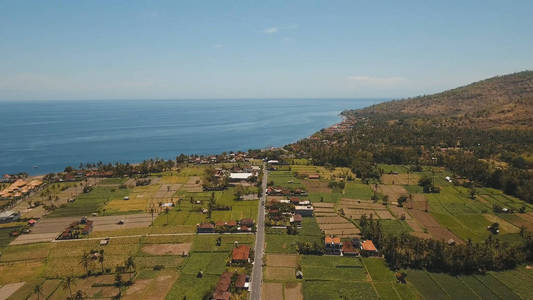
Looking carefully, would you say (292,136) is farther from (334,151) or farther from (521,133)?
(521,133)

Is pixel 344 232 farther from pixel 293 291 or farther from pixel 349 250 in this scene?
pixel 293 291

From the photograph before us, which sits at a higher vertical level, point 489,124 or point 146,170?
point 489,124

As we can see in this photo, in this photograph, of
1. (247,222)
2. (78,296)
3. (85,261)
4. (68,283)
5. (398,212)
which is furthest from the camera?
(398,212)

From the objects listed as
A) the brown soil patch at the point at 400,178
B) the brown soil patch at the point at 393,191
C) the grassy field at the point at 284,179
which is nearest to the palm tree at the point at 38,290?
the grassy field at the point at 284,179

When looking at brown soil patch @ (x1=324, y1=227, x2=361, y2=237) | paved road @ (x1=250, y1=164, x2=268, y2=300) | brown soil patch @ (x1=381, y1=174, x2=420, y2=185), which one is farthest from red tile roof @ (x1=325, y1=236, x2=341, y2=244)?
brown soil patch @ (x1=381, y1=174, x2=420, y2=185)

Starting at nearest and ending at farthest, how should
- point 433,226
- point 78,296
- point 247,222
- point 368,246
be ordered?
1. point 78,296
2. point 368,246
3. point 247,222
4. point 433,226

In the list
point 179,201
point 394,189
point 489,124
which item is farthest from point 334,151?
point 489,124

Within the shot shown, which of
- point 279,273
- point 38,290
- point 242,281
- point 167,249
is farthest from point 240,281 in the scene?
point 38,290

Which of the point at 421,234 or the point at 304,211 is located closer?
the point at 421,234
